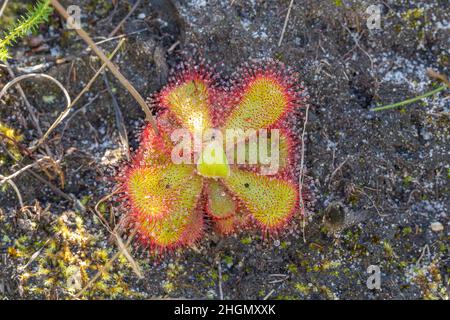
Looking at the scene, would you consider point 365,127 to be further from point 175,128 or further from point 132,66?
point 132,66

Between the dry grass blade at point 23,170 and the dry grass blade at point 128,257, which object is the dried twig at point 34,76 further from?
the dry grass blade at point 128,257

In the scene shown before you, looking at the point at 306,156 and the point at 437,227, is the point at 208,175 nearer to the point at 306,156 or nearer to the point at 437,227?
the point at 306,156

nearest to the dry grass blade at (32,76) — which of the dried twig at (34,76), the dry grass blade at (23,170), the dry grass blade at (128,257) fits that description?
the dried twig at (34,76)

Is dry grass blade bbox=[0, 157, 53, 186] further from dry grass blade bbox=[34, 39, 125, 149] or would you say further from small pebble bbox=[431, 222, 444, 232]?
small pebble bbox=[431, 222, 444, 232]

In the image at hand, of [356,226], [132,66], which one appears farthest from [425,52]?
[132,66]

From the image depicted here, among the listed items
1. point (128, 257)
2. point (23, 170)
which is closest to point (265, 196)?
point (128, 257)

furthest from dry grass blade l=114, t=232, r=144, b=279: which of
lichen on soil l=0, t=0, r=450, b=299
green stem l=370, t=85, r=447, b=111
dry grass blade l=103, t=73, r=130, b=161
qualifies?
green stem l=370, t=85, r=447, b=111
